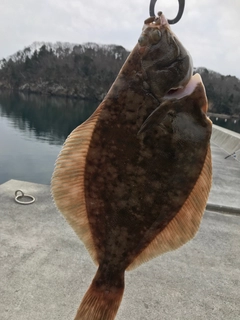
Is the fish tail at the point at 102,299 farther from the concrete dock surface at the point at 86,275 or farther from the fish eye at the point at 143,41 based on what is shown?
the concrete dock surface at the point at 86,275

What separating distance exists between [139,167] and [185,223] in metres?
0.49

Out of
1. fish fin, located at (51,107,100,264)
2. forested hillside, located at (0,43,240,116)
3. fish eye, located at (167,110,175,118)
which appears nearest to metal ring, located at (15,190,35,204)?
fish fin, located at (51,107,100,264)

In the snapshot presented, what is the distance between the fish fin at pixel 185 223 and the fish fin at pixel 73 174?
0.53m

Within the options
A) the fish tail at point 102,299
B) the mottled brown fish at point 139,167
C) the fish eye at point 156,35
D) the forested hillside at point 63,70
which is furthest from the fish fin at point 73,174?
the forested hillside at point 63,70

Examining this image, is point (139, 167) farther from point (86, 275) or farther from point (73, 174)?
point (86, 275)

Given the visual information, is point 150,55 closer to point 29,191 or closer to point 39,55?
point 29,191

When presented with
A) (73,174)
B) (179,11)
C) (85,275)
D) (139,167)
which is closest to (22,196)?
(85,275)

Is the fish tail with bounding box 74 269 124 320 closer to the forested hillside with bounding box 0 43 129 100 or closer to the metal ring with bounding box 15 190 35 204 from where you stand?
the metal ring with bounding box 15 190 35 204

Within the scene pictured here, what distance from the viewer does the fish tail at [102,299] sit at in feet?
6.18

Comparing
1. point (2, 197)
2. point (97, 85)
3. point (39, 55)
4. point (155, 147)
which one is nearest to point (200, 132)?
point (155, 147)

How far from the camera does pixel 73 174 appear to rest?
1.90 metres

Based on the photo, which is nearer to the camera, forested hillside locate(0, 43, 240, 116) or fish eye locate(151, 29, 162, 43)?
fish eye locate(151, 29, 162, 43)

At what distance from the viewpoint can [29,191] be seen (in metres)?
7.05

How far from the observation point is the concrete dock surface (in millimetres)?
3551
